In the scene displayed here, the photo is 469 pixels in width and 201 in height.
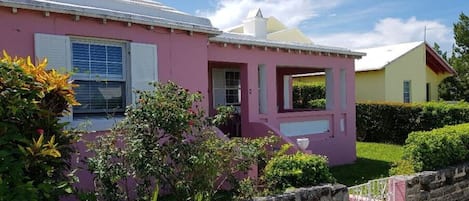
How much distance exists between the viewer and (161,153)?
5.39m

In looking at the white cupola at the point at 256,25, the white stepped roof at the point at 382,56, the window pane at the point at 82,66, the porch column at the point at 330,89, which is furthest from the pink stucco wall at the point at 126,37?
the white stepped roof at the point at 382,56

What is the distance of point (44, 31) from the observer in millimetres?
7469

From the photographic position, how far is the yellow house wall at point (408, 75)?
950 inches

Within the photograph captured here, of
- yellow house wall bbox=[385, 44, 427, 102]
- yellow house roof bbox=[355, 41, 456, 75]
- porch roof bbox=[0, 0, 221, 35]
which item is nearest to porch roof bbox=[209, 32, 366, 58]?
porch roof bbox=[0, 0, 221, 35]

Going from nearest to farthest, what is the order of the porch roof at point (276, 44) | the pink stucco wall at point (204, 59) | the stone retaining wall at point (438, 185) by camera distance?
the pink stucco wall at point (204, 59) → the stone retaining wall at point (438, 185) → the porch roof at point (276, 44)

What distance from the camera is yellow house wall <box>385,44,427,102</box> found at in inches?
950

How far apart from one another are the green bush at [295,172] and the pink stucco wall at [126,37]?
11.1 ft

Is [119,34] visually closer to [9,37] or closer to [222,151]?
[9,37]

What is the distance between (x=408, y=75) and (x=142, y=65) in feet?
67.8

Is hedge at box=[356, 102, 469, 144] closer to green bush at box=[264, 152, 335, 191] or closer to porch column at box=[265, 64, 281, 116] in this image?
porch column at box=[265, 64, 281, 116]

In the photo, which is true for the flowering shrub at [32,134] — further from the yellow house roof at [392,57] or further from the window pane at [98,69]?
the yellow house roof at [392,57]

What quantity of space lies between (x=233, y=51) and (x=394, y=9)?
11.2 meters

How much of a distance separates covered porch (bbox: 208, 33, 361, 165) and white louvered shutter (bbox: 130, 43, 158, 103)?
7.57 ft

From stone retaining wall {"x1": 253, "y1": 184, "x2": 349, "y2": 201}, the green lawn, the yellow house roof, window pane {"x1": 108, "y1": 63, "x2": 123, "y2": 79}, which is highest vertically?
the yellow house roof
